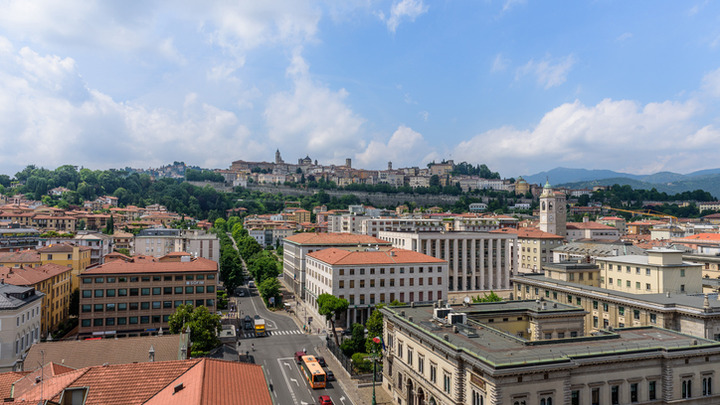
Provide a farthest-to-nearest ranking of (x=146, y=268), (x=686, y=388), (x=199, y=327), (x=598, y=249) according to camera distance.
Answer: (x=598, y=249)
(x=146, y=268)
(x=199, y=327)
(x=686, y=388)

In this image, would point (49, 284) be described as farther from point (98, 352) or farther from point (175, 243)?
point (175, 243)

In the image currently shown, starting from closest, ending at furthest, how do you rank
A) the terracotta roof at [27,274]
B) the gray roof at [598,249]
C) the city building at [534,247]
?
1. the terracotta roof at [27,274]
2. the gray roof at [598,249]
3. the city building at [534,247]

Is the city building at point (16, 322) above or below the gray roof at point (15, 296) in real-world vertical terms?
below

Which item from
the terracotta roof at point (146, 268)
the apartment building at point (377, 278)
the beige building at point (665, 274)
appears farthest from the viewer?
the apartment building at point (377, 278)

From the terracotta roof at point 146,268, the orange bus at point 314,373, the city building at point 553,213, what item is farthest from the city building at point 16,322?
the city building at point 553,213

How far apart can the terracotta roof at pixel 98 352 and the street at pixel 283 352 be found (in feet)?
36.1

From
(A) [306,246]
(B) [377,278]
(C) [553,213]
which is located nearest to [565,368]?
Result: (B) [377,278]

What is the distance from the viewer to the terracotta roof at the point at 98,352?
33281 millimetres

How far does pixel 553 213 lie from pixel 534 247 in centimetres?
2118

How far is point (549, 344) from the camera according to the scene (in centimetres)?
3020

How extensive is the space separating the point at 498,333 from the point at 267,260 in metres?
65.4

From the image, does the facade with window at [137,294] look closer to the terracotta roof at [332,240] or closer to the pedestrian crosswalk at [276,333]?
the pedestrian crosswalk at [276,333]

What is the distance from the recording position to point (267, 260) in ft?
302

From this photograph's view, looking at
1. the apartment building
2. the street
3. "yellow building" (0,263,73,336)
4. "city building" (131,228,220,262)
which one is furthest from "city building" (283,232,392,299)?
"yellow building" (0,263,73,336)
